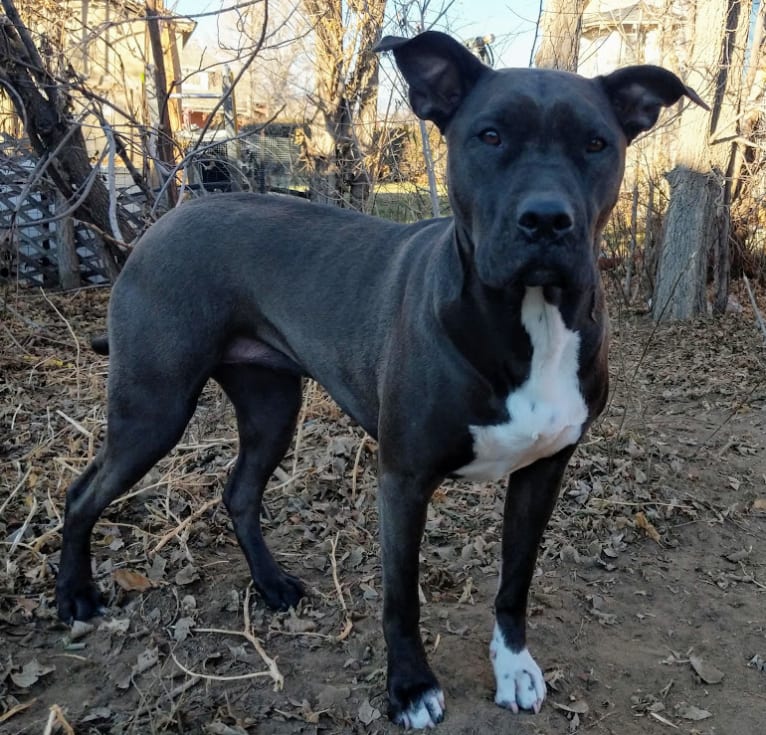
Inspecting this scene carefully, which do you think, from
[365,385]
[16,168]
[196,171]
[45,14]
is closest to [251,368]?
[365,385]

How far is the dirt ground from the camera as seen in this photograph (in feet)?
8.20

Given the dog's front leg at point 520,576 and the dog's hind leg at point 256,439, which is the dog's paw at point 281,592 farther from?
the dog's front leg at point 520,576

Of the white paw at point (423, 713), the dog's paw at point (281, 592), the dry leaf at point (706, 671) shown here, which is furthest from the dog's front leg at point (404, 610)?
the dry leaf at point (706, 671)

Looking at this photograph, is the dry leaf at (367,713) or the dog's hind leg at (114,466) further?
the dog's hind leg at (114,466)

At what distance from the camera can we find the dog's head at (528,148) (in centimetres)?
185

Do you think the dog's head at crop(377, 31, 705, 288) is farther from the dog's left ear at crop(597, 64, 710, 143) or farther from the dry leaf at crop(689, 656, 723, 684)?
the dry leaf at crop(689, 656, 723, 684)

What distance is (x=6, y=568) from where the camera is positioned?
3.20 metres

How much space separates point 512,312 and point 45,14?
16.4ft

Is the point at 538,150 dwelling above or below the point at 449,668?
above

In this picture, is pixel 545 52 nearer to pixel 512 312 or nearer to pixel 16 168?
pixel 16 168

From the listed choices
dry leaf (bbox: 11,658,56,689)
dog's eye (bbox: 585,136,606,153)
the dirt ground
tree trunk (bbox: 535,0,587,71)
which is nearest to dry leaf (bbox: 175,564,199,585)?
the dirt ground

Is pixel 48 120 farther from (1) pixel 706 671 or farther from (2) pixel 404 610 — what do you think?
(1) pixel 706 671

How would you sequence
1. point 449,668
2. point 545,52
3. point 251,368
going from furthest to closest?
point 545,52 < point 251,368 < point 449,668

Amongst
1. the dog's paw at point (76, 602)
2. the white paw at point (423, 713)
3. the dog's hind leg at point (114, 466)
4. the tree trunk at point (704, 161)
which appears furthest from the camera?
the tree trunk at point (704, 161)
